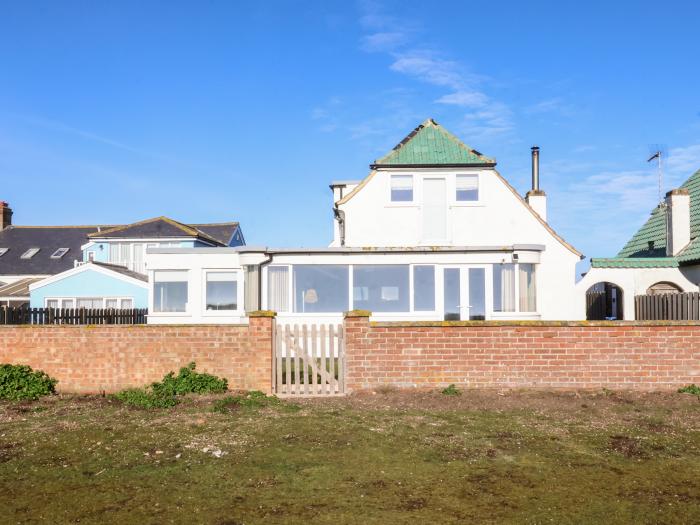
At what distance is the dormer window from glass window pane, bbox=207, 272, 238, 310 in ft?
21.7

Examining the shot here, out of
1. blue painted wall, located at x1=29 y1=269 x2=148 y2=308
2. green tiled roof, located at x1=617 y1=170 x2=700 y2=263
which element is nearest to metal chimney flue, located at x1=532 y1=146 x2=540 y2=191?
green tiled roof, located at x1=617 y1=170 x2=700 y2=263

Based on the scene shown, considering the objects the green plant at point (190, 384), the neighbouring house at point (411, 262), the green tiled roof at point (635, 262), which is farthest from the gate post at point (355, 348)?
the green tiled roof at point (635, 262)

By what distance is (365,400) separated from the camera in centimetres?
1111

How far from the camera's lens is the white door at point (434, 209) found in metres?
22.9

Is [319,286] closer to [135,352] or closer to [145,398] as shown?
[135,352]

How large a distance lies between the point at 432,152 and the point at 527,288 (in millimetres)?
6801

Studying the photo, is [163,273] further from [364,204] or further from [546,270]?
[546,270]

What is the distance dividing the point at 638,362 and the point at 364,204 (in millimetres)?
13204

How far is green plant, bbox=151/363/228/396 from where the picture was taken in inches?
458

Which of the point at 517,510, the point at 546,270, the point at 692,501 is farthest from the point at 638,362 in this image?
the point at 546,270

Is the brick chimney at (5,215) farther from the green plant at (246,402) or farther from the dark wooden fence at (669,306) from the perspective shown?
the dark wooden fence at (669,306)

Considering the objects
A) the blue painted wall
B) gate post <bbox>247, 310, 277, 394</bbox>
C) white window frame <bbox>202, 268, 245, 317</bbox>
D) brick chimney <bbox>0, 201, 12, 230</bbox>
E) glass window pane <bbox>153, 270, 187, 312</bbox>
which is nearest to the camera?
gate post <bbox>247, 310, 277, 394</bbox>

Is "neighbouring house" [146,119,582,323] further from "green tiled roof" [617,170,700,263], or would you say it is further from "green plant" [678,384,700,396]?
"green plant" [678,384,700,396]

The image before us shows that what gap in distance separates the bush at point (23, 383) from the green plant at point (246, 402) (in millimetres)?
3628
